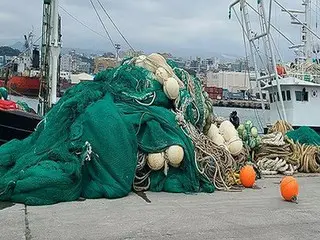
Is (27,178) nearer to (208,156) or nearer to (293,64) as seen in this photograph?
(208,156)

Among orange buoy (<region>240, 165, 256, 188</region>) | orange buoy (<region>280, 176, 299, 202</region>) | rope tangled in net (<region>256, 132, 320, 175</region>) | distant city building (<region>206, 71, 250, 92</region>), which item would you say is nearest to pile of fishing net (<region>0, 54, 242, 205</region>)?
orange buoy (<region>240, 165, 256, 188</region>)

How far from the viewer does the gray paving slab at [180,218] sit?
4496mm

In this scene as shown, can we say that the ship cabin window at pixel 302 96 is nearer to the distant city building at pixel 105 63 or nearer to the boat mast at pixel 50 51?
the distant city building at pixel 105 63

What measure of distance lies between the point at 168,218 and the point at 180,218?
0.41 ft

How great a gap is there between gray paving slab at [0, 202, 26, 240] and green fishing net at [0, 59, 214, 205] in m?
0.22

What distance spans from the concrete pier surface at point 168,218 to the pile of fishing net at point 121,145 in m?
0.21

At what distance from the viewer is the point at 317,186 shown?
25.0 feet

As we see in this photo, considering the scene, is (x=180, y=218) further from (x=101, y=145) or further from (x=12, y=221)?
(x=12, y=221)

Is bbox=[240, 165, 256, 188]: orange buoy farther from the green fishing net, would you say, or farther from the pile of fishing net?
the green fishing net

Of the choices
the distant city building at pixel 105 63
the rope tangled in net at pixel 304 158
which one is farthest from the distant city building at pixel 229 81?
the rope tangled in net at pixel 304 158

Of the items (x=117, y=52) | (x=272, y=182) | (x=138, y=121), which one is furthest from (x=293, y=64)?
(x=138, y=121)

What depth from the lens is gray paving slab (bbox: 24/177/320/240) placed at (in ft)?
14.8

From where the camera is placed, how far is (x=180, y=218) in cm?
507

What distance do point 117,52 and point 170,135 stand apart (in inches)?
332
